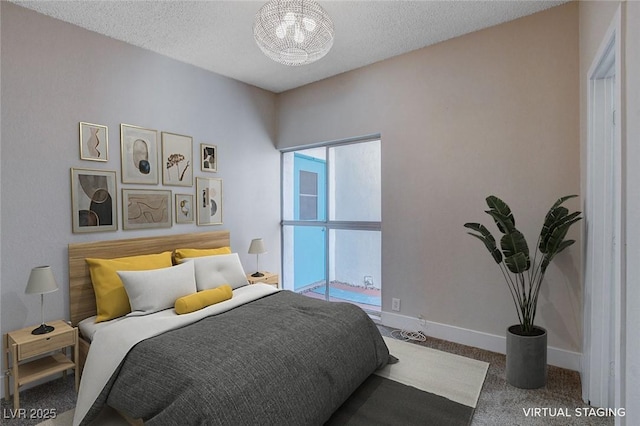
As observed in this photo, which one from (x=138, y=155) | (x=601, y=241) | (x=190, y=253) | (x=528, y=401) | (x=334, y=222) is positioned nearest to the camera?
(x=601, y=241)

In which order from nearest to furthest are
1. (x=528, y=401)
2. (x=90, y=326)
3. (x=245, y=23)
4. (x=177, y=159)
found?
(x=528, y=401) < (x=90, y=326) < (x=245, y=23) < (x=177, y=159)

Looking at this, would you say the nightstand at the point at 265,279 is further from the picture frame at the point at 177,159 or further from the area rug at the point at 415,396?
the area rug at the point at 415,396

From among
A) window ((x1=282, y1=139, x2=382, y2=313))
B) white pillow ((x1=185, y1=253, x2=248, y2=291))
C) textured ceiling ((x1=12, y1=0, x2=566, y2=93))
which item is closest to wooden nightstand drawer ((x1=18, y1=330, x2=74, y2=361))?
white pillow ((x1=185, y1=253, x2=248, y2=291))

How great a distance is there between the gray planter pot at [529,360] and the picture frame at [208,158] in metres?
3.28

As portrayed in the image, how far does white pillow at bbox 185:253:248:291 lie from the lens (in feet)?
9.84

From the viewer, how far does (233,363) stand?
5.47ft

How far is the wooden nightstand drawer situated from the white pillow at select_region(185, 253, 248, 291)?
0.97m

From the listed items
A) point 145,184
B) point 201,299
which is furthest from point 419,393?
point 145,184

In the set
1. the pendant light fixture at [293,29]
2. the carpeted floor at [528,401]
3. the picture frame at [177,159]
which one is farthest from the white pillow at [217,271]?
the carpeted floor at [528,401]

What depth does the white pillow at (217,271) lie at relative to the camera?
2998 mm

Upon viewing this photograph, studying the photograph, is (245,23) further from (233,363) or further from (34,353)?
(34,353)

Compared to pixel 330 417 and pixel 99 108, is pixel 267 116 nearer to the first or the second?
pixel 99 108

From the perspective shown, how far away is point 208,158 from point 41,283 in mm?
1909

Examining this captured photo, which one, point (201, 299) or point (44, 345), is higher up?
point (201, 299)
